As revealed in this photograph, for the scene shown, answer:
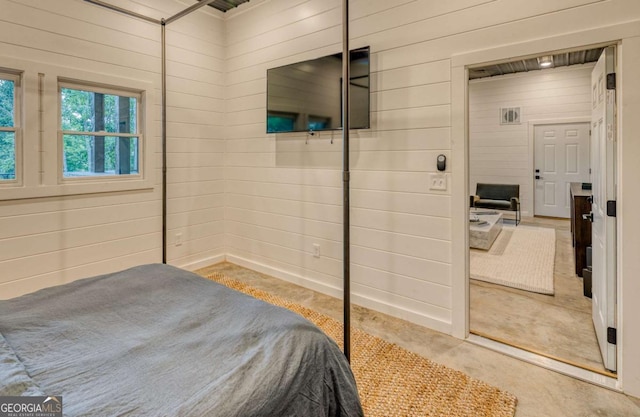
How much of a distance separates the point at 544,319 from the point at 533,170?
18.3 feet

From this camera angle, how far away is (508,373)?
7.14 feet

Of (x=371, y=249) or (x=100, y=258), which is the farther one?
(x=100, y=258)

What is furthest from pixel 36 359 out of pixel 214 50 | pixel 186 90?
pixel 214 50

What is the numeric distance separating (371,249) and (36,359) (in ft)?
7.91

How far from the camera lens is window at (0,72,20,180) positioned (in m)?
2.75

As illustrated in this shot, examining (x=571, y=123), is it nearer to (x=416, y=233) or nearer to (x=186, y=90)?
(x=416, y=233)

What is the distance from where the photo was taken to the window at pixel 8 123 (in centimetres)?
275

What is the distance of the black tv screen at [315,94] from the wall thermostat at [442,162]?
0.66 m

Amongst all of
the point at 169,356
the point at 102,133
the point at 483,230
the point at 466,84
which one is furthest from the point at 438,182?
the point at 102,133

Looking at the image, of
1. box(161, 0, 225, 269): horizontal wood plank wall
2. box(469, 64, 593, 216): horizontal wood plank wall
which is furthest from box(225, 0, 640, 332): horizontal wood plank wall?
box(469, 64, 593, 216): horizontal wood plank wall

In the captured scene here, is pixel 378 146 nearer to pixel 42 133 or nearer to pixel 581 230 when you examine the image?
pixel 581 230

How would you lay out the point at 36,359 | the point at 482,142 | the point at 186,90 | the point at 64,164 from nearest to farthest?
the point at 36,359 → the point at 64,164 → the point at 186,90 → the point at 482,142

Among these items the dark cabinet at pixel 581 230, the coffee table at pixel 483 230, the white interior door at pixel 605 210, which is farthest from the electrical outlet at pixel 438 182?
the coffee table at pixel 483 230

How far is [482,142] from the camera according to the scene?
26.3 feet
